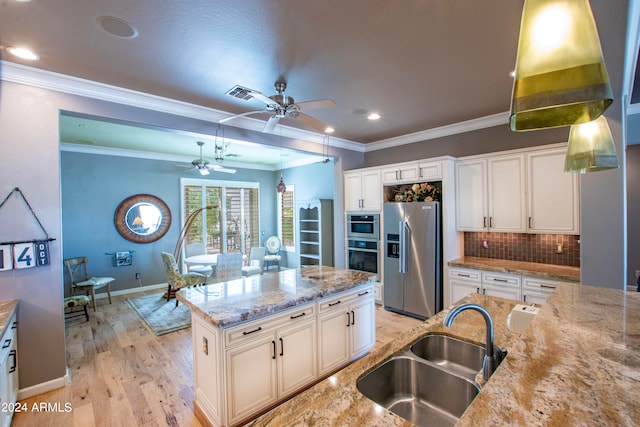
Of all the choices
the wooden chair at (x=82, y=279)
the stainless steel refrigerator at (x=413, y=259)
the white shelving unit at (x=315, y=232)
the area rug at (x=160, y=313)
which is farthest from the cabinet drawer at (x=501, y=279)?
the wooden chair at (x=82, y=279)

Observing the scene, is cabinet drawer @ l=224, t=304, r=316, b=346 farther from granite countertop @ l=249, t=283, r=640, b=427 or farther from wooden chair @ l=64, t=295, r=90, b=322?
wooden chair @ l=64, t=295, r=90, b=322

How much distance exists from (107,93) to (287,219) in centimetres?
515

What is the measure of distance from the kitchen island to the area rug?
2003mm

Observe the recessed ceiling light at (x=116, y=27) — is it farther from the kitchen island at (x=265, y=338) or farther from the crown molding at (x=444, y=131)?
the crown molding at (x=444, y=131)

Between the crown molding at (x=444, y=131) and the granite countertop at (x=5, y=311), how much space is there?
4.96m

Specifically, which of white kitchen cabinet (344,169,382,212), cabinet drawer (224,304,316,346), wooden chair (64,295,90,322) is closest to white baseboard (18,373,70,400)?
wooden chair (64,295,90,322)

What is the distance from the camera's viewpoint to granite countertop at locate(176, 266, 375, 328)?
201 centimetres

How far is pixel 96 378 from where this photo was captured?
9.31 ft

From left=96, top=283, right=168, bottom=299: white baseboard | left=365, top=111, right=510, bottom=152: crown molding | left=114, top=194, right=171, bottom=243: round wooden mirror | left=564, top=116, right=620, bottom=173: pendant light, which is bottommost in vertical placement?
left=96, top=283, right=168, bottom=299: white baseboard

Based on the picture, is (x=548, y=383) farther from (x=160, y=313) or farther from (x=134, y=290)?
(x=134, y=290)

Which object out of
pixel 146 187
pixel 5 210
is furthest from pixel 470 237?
pixel 146 187

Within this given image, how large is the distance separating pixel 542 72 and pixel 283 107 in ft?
6.98

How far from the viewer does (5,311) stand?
7.24 feet

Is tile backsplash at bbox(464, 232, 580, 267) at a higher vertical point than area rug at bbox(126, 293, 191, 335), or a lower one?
higher
